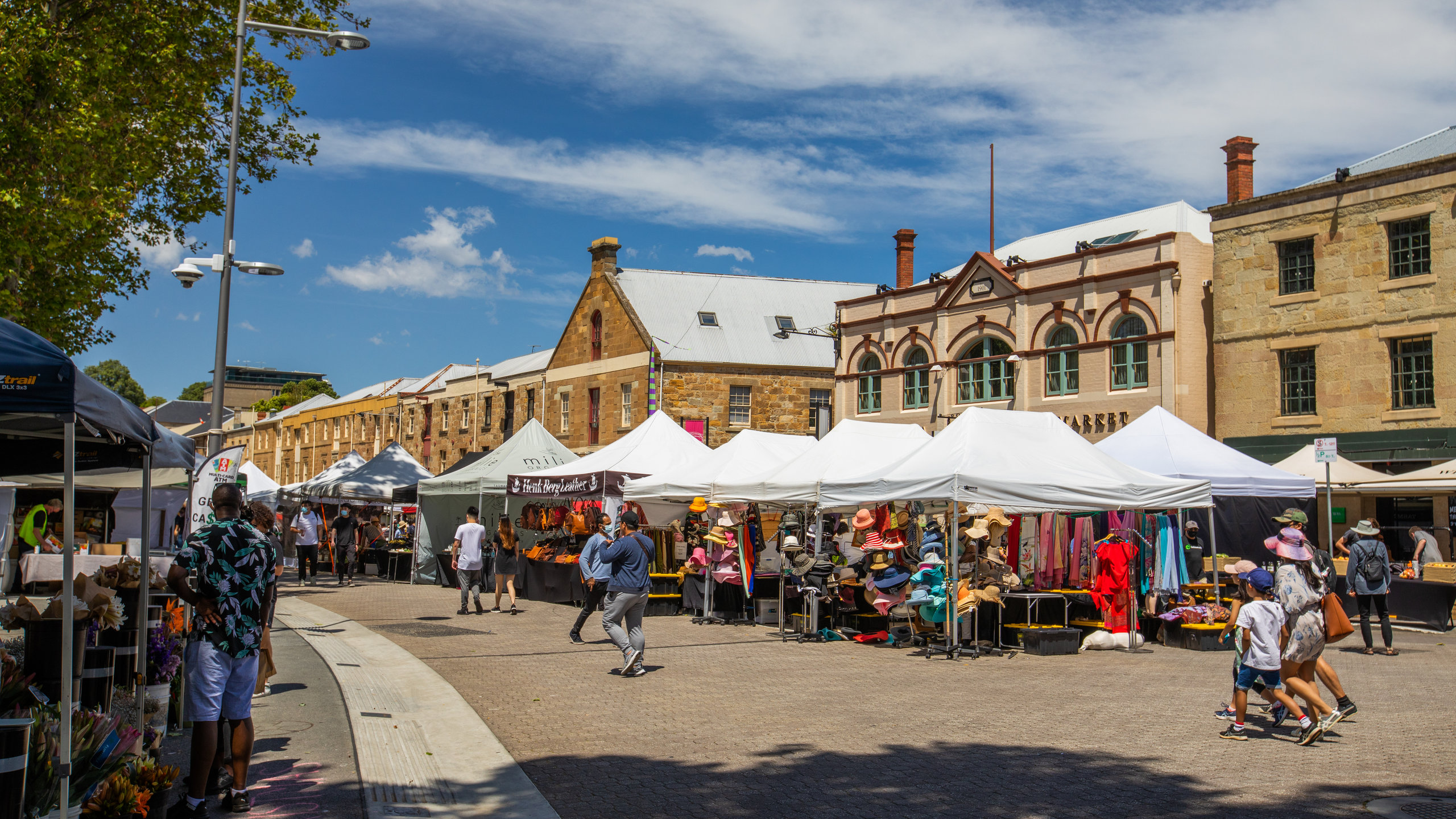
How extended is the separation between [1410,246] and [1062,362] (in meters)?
8.45

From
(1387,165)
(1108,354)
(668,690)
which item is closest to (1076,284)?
(1108,354)

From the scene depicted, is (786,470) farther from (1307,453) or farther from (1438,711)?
(1307,453)

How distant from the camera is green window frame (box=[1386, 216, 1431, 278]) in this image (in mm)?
22562

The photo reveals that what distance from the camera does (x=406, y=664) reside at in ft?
39.3

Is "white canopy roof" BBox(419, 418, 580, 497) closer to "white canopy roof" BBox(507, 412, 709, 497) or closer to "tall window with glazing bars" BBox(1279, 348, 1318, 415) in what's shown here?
"white canopy roof" BBox(507, 412, 709, 497)

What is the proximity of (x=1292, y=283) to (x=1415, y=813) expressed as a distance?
2129 centimetres

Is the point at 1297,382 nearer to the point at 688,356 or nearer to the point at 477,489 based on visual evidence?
the point at 477,489

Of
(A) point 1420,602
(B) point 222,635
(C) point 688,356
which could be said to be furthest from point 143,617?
(C) point 688,356

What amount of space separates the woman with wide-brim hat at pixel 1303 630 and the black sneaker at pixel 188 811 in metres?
7.51

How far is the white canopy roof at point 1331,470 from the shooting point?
20.1 metres

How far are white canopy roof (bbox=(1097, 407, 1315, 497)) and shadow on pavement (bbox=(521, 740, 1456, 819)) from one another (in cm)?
1009

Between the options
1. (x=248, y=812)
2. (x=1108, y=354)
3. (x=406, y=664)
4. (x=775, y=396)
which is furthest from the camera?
(x=775, y=396)

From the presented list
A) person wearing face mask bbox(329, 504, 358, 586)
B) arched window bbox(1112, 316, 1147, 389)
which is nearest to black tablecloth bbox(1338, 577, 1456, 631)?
arched window bbox(1112, 316, 1147, 389)

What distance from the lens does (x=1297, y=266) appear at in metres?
24.7
